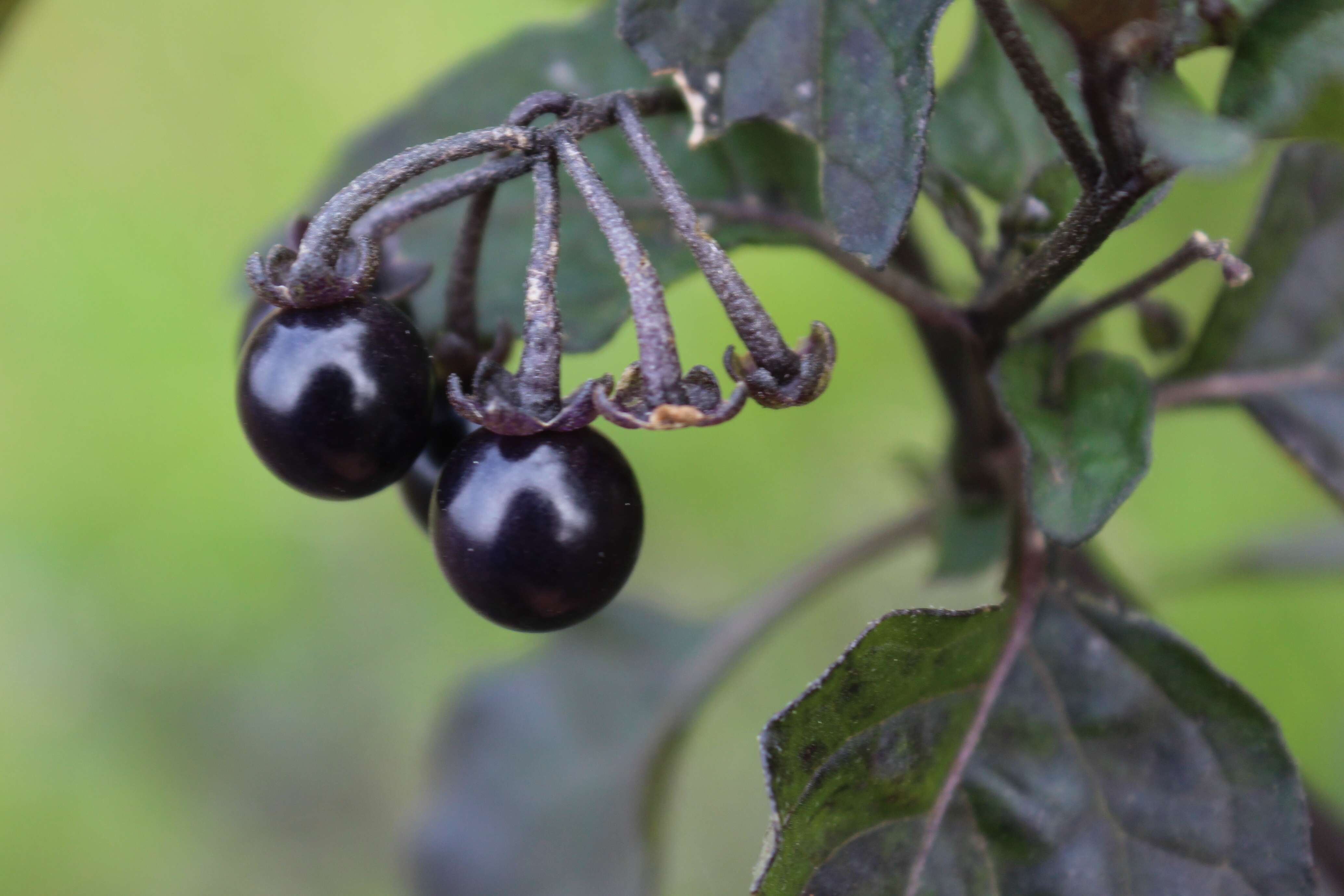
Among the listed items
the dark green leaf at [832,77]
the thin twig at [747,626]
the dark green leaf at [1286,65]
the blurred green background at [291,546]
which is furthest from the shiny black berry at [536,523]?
the blurred green background at [291,546]

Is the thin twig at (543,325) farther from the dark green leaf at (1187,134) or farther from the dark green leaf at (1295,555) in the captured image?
the dark green leaf at (1295,555)

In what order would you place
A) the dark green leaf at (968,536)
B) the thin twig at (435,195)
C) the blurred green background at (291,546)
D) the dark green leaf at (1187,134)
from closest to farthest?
the dark green leaf at (1187,134)
the thin twig at (435,195)
the dark green leaf at (968,536)
the blurred green background at (291,546)

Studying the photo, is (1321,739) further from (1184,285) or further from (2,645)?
(2,645)

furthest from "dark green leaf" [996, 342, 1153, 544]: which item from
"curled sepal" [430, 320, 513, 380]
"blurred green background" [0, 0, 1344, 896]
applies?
"blurred green background" [0, 0, 1344, 896]

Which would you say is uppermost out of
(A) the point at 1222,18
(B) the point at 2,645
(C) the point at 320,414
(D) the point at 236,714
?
(C) the point at 320,414

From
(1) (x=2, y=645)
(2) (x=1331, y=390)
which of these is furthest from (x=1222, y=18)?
(1) (x=2, y=645)

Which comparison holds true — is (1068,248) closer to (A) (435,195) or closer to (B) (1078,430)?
(B) (1078,430)

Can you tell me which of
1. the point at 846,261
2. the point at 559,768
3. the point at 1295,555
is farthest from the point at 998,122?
the point at 559,768

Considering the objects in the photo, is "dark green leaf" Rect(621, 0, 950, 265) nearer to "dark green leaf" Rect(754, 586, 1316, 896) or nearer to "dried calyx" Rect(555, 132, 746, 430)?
"dried calyx" Rect(555, 132, 746, 430)
